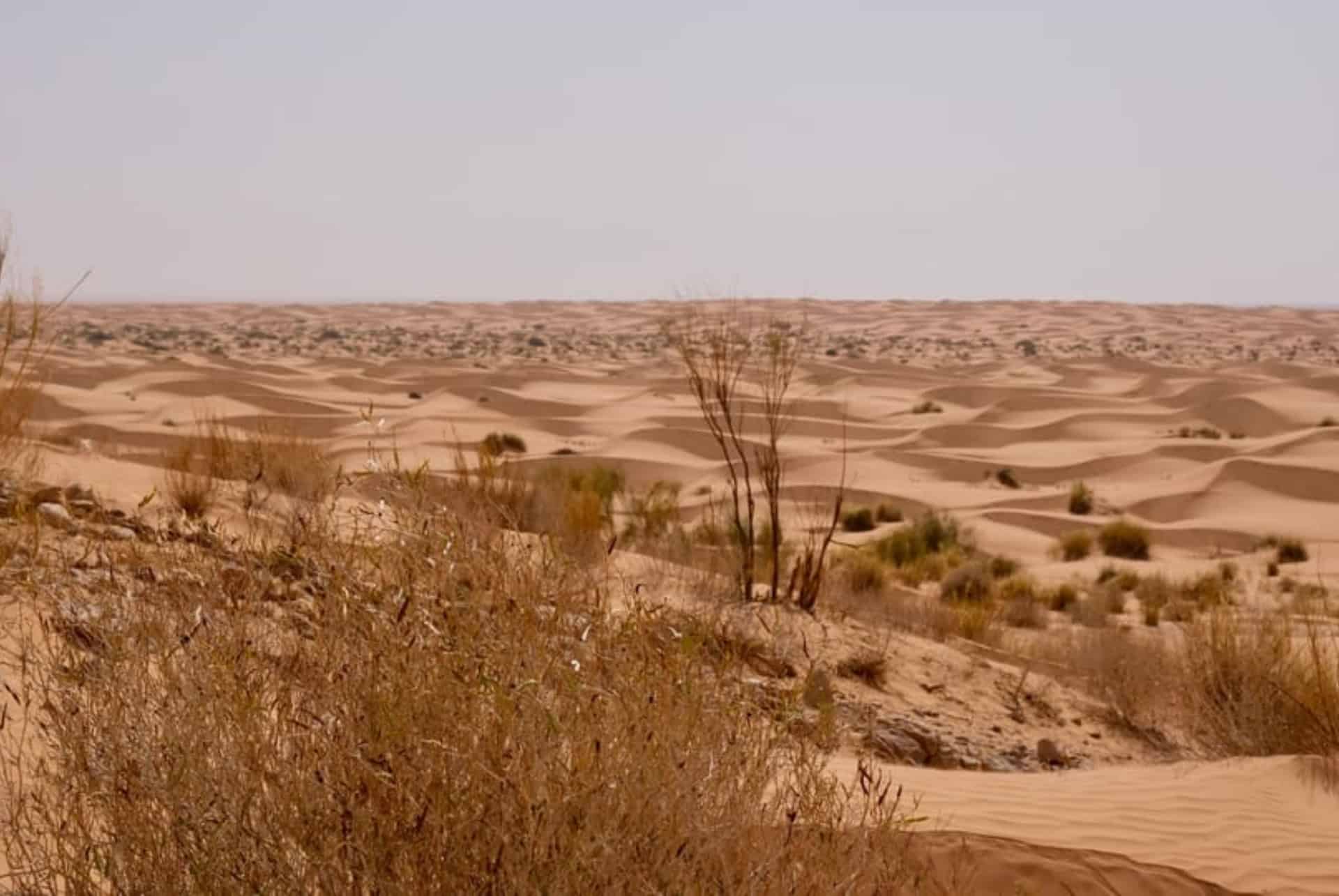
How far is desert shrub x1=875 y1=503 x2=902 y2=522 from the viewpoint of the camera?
17.7 m

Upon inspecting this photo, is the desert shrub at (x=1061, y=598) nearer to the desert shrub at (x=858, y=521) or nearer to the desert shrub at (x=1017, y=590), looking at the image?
the desert shrub at (x=1017, y=590)

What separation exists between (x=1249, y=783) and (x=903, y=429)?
20.5 metres

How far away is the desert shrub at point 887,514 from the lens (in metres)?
17.7

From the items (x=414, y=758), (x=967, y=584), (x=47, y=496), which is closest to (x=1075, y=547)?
(x=967, y=584)

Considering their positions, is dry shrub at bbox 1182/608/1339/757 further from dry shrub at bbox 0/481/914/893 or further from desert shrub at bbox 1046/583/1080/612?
dry shrub at bbox 0/481/914/893

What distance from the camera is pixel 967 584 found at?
40.9ft

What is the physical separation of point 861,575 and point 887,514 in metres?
6.00

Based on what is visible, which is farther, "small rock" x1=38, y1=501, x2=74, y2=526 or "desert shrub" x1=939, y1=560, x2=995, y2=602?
"desert shrub" x1=939, y1=560, x2=995, y2=602

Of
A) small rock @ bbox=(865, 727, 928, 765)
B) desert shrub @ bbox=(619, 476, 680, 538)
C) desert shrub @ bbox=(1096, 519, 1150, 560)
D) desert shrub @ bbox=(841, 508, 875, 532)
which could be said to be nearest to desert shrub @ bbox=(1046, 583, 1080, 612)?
desert shrub @ bbox=(619, 476, 680, 538)

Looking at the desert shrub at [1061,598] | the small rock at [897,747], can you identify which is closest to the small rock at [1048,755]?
the small rock at [897,747]

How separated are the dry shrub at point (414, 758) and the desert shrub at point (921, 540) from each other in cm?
1082

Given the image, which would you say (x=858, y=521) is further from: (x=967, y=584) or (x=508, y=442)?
(x=508, y=442)

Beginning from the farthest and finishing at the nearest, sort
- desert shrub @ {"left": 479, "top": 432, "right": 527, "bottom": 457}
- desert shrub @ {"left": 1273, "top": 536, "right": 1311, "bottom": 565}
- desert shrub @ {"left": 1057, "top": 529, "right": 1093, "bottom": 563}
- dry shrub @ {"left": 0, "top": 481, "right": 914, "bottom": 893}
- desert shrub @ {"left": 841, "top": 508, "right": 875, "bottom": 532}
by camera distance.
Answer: desert shrub @ {"left": 479, "top": 432, "right": 527, "bottom": 457}
desert shrub @ {"left": 841, "top": 508, "right": 875, "bottom": 532}
desert shrub @ {"left": 1057, "top": 529, "right": 1093, "bottom": 563}
desert shrub @ {"left": 1273, "top": 536, "right": 1311, "bottom": 565}
dry shrub @ {"left": 0, "top": 481, "right": 914, "bottom": 893}

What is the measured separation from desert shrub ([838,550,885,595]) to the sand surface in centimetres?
236
